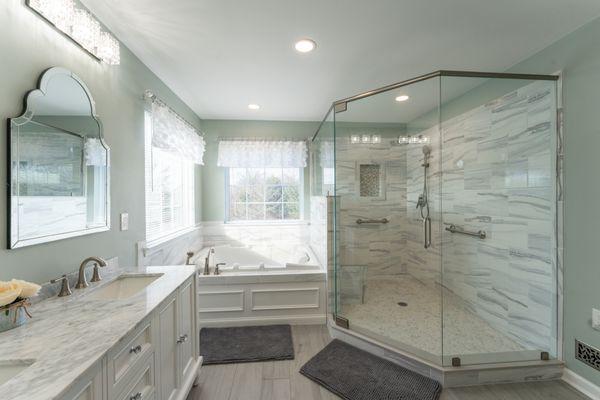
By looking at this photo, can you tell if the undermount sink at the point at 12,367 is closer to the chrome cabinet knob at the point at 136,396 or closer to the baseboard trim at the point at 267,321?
the chrome cabinet knob at the point at 136,396

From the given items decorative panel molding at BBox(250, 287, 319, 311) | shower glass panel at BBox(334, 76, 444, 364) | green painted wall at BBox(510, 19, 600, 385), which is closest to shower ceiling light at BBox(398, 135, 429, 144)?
shower glass panel at BBox(334, 76, 444, 364)

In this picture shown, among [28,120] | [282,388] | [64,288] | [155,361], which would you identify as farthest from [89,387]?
[282,388]

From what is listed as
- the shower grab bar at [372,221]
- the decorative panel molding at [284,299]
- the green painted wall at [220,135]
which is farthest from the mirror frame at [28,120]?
the shower grab bar at [372,221]

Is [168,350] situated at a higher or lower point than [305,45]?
lower

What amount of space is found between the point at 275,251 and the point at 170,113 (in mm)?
2130

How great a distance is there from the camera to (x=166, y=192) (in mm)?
2699

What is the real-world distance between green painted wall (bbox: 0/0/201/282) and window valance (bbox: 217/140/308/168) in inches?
46.7

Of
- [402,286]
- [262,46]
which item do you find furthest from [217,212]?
[402,286]

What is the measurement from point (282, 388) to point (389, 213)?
214 centimetres

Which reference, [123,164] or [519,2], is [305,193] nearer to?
[123,164]

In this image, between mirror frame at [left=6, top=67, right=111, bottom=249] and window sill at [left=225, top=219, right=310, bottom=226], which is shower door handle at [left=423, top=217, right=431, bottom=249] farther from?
mirror frame at [left=6, top=67, right=111, bottom=249]

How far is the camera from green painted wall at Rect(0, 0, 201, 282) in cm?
106

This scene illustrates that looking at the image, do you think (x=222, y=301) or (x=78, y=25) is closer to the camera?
(x=78, y=25)

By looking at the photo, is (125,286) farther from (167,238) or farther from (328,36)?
(328,36)
